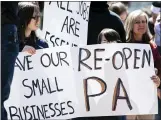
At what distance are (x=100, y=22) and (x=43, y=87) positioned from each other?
101 cm

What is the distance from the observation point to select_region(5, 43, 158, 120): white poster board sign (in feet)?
20.9

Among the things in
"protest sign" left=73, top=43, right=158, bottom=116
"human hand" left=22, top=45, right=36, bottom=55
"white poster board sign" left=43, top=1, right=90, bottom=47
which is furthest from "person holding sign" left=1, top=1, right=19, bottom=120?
"white poster board sign" left=43, top=1, right=90, bottom=47

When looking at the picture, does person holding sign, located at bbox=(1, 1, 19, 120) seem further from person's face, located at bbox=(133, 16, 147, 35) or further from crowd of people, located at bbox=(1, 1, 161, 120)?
person's face, located at bbox=(133, 16, 147, 35)

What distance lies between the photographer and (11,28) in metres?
6.17

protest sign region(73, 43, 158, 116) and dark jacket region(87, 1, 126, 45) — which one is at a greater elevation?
dark jacket region(87, 1, 126, 45)

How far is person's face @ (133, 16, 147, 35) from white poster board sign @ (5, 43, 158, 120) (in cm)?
74

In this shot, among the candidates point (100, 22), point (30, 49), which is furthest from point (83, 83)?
point (100, 22)

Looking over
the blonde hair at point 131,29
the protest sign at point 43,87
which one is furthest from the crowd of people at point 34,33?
the protest sign at point 43,87

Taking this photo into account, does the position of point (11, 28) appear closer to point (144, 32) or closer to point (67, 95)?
point (67, 95)

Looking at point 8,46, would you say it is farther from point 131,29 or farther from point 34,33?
point 131,29

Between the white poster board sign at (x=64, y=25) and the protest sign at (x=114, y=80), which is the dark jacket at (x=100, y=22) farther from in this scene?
the protest sign at (x=114, y=80)

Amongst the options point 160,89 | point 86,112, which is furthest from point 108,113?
point 160,89

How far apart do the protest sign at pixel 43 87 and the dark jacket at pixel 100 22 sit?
26.4 inches

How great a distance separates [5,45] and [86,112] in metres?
0.90
